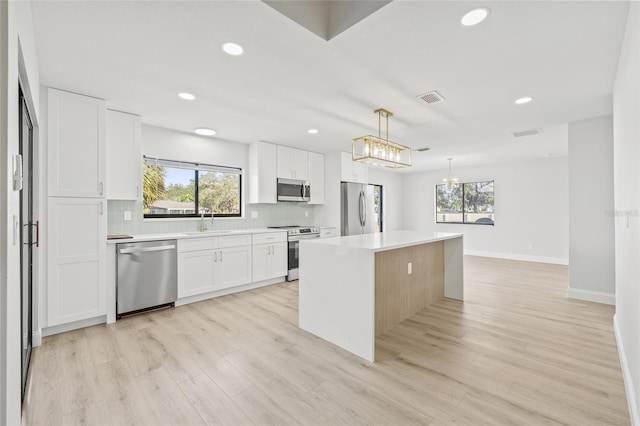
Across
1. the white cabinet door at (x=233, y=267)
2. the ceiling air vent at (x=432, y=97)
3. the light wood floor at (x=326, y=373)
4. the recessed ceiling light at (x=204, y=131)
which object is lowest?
the light wood floor at (x=326, y=373)

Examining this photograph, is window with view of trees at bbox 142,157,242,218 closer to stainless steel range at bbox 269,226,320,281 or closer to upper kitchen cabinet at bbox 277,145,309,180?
upper kitchen cabinet at bbox 277,145,309,180

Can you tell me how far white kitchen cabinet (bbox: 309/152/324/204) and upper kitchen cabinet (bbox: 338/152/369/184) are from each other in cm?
47

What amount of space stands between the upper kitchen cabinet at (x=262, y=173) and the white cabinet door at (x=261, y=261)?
33.0 inches

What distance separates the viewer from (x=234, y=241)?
4.21 metres

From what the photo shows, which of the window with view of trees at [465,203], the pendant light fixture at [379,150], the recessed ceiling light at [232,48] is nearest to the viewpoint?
the recessed ceiling light at [232,48]

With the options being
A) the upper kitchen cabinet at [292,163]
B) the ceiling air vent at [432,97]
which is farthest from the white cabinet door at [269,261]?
the ceiling air vent at [432,97]

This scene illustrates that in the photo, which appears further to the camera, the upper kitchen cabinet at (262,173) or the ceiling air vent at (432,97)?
the upper kitchen cabinet at (262,173)

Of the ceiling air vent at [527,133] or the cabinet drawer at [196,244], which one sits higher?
the ceiling air vent at [527,133]

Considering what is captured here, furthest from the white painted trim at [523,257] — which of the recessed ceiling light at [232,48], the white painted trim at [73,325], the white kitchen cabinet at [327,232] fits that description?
the white painted trim at [73,325]

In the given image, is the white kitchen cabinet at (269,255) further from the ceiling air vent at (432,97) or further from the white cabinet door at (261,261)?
the ceiling air vent at (432,97)

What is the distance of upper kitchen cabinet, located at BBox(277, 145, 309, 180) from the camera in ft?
17.0

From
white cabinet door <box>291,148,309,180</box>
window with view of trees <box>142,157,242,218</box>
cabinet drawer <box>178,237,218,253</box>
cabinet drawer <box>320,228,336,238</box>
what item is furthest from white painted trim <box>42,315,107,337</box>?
white cabinet door <box>291,148,309,180</box>

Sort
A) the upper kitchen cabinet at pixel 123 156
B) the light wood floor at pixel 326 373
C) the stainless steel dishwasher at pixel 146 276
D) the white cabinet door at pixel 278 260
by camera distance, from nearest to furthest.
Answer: the light wood floor at pixel 326 373
the stainless steel dishwasher at pixel 146 276
the upper kitchen cabinet at pixel 123 156
the white cabinet door at pixel 278 260

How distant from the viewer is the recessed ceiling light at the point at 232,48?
2.10m
